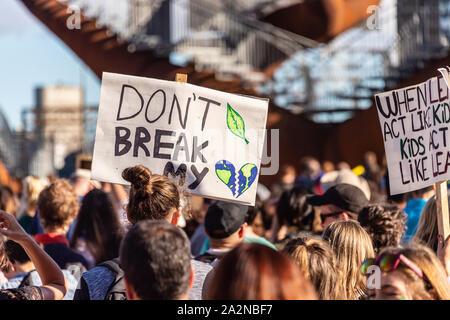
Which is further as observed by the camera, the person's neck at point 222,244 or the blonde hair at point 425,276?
the person's neck at point 222,244

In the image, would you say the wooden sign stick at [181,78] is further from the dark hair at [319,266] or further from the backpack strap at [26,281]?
the dark hair at [319,266]

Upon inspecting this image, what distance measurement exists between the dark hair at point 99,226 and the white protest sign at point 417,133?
196 cm

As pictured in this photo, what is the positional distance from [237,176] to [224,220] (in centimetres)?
56

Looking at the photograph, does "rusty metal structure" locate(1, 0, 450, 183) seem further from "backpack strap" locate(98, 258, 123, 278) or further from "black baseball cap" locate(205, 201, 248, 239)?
"backpack strap" locate(98, 258, 123, 278)

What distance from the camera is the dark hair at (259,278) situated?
9.09 feet

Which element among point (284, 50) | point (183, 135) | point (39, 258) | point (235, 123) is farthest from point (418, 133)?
point (284, 50)

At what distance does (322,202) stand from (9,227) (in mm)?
2770

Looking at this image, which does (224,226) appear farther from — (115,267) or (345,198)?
(115,267)

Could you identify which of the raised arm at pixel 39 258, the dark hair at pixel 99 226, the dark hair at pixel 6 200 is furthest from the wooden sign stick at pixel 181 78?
the dark hair at pixel 6 200

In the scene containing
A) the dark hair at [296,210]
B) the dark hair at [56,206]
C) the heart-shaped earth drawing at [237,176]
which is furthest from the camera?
the dark hair at [296,210]

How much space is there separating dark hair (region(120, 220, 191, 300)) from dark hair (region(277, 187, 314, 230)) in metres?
3.96

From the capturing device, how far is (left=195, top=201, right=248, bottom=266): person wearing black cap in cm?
546

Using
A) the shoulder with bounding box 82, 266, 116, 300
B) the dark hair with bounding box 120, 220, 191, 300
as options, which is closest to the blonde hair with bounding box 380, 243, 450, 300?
Result: the dark hair with bounding box 120, 220, 191, 300
